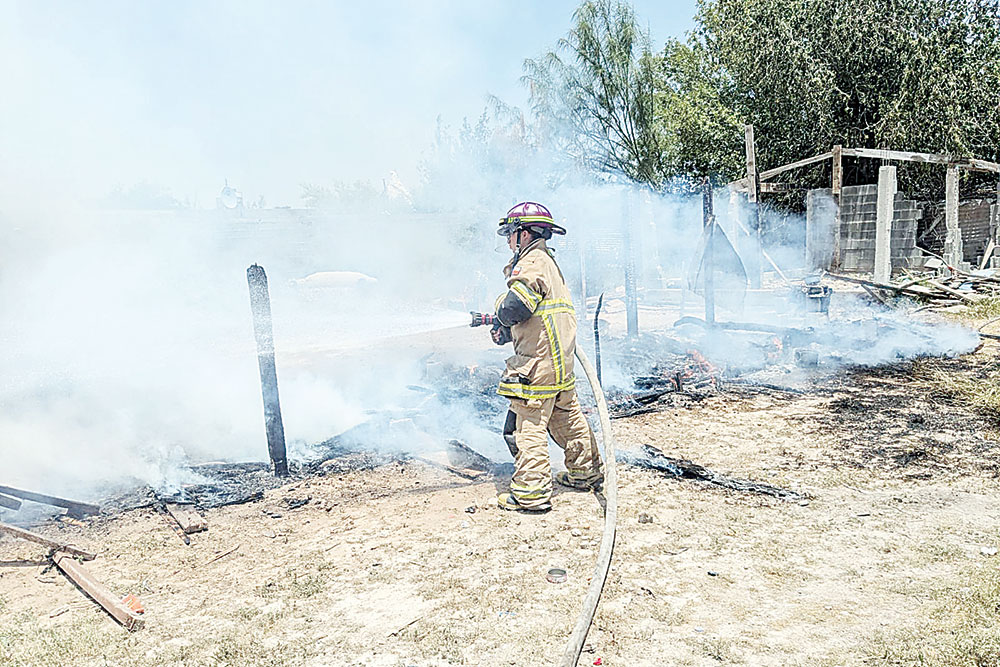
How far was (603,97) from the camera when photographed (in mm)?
21984

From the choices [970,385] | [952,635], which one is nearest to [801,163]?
[970,385]

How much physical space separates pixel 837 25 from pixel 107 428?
21.5 m

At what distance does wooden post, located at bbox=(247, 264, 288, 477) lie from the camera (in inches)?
191

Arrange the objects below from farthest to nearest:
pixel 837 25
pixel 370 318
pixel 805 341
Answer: pixel 837 25 → pixel 370 318 → pixel 805 341

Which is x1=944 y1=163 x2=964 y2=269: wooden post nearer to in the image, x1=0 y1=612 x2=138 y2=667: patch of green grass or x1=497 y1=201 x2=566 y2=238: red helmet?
x1=497 y1=201 x2=566 y2=238: red helmet

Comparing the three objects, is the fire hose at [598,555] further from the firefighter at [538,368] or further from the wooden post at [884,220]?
the wooden post at [884,220]

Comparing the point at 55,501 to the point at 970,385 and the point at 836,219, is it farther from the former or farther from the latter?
the point at 836,219

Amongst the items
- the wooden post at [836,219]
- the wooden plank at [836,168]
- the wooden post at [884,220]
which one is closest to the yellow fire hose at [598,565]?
the wooden post at [884,220]

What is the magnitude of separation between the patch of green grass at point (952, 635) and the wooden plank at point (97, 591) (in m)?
3.02

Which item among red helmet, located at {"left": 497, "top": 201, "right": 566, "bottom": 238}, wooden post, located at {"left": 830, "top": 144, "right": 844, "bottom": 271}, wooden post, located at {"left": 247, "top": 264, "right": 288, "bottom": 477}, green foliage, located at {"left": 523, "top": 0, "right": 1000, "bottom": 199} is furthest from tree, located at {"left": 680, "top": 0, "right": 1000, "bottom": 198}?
wooden post, located at {"left": 247, "top": 264, "right": 288, "bottom": 477}

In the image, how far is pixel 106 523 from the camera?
4250 mm

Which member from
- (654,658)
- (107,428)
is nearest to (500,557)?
(654,658)

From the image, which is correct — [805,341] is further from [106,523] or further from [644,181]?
[644,181]

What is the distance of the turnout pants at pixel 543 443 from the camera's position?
4238 mm
